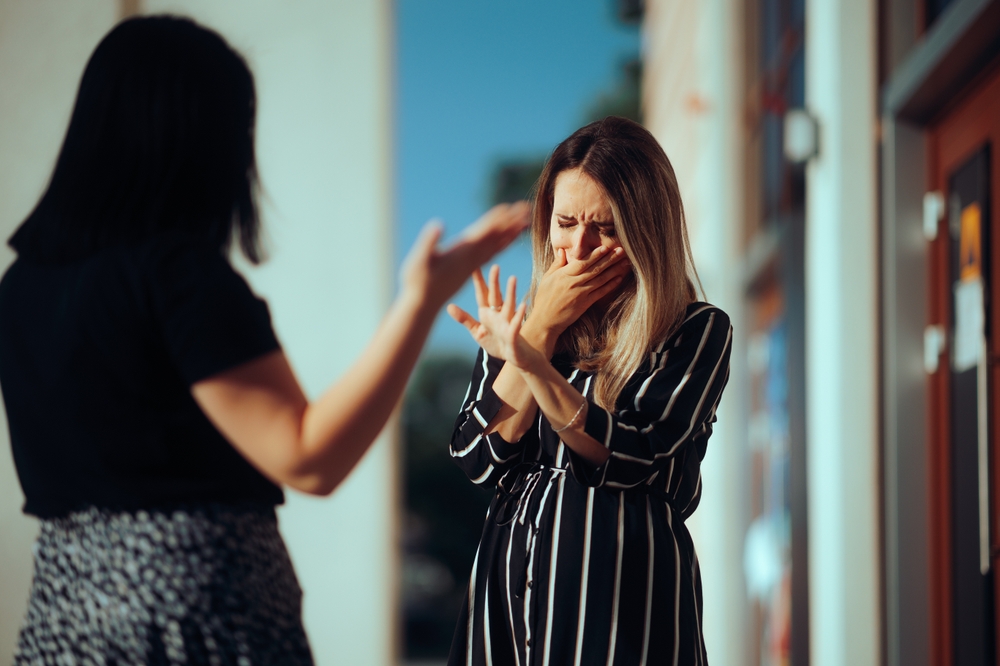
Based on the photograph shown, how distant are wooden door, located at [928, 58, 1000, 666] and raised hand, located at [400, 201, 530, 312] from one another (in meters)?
1.76

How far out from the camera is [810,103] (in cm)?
330

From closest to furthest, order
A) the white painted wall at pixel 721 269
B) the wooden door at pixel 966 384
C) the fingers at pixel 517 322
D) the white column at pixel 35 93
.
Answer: the fingers at pixel 517 322, the wooden door at pixel 966 384, the white column at pixel 35 93, the white painted wall at pixel 721 269

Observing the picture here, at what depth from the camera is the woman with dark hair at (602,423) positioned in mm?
1158

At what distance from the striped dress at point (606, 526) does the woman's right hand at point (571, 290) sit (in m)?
0.11

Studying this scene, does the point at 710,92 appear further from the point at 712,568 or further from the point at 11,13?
the point at 11,13

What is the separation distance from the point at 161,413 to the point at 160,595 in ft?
0.62

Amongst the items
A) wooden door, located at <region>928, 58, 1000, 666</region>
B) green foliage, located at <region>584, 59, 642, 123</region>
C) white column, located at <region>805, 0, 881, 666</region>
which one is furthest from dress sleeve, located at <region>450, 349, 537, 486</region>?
green foliage, located at <region>584, 59, 642, 123</region>

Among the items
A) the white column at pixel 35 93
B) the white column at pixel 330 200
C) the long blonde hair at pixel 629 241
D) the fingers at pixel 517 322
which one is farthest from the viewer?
the white column at pixel 330 200

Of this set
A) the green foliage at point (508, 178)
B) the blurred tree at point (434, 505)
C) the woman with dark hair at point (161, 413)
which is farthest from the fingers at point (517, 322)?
the blurred tree at point (434, 505)

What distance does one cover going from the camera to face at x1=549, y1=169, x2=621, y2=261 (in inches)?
46.5

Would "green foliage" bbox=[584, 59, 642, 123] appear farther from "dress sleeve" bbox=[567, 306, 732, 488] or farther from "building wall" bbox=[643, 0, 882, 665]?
"dress sleeve" bbox=[567, 306, 732, 488]

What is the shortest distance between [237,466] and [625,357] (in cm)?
51

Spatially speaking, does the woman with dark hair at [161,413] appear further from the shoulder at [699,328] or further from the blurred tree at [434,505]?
the blurred tree at [434,505]

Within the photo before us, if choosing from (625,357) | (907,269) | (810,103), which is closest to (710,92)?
(810,103)
